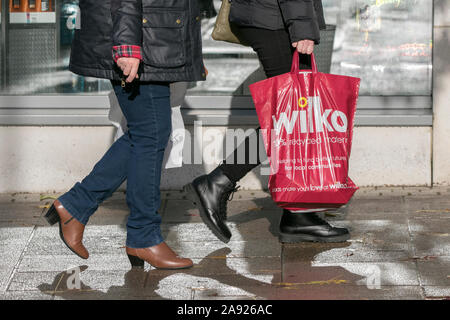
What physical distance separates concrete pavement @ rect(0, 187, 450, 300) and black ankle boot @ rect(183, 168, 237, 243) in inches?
5.4

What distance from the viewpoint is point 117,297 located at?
14.2 ft

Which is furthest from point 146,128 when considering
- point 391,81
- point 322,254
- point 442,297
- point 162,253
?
point 391,81

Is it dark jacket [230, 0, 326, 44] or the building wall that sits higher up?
dark jacket [230, 0, 326, 44]

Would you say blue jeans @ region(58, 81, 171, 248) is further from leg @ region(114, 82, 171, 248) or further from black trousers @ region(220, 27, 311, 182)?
black trousers @ region(220, 27, 311, 182)

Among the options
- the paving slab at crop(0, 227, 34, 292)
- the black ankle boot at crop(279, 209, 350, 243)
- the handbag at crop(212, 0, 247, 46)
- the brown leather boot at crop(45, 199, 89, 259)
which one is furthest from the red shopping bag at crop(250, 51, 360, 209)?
the paving slab at crop(0, 227, 34, 292)

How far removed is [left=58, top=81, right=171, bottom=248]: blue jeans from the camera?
4.49 metres

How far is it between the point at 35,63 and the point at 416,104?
280 cm

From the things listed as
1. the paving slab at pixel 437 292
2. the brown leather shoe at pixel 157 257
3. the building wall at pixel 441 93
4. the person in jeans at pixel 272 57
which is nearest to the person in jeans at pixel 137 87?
the brown leather shoe at pixel 157 257

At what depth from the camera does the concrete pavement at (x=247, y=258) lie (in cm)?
439

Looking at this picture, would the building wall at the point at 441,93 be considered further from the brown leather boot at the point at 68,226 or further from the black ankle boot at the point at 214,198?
the brown leather boot at the point at 68,226

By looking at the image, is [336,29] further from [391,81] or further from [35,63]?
[35,63]

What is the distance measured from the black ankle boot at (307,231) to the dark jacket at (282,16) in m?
1.00

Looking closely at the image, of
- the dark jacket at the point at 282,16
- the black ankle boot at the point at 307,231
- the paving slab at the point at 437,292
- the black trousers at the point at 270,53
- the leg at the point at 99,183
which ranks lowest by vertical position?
the paving slab at the point at 437,292

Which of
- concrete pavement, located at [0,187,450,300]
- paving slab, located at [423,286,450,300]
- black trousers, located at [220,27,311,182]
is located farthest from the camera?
black trousers, located at [220,27,311,182]
